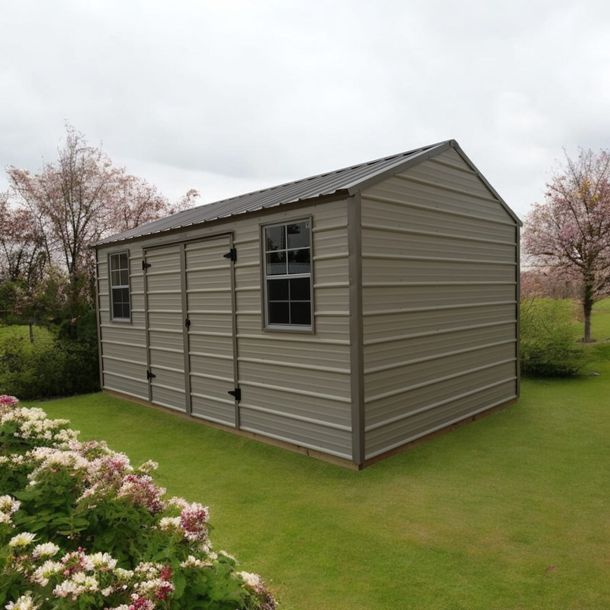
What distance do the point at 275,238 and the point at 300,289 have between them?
807 millimetres

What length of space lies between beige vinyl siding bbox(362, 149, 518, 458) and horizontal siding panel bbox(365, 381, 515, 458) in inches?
0.6

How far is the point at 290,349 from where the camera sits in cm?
580

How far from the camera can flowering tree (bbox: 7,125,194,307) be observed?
49.6ft

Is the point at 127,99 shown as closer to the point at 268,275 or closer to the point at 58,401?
the point at 268,275

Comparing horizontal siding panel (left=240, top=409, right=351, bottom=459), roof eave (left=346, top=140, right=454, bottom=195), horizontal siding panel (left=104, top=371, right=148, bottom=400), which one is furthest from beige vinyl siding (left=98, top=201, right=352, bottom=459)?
horizontal siding panel (left=104, top=371, right=148, bottom=400)

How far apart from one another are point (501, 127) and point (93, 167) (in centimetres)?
1350

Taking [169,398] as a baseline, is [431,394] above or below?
above

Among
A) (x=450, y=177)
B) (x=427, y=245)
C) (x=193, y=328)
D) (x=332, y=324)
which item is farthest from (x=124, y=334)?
(x=450, y=177)

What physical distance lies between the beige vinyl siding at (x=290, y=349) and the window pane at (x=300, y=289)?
0.20 meters

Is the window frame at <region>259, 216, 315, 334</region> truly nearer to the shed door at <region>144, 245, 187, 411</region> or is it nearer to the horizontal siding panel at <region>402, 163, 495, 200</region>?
the horizontal siding panel at <region>402, 163, 495, 200</region>

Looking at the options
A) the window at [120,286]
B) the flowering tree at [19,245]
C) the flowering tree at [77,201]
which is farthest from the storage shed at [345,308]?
the flowering tree at [19,245]

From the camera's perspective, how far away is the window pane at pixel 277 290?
587 centimetres

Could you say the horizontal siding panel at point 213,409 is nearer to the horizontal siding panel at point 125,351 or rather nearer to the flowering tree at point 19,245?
the horizontal siding panel at point 125,351

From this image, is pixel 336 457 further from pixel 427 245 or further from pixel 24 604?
pixel 24 604
